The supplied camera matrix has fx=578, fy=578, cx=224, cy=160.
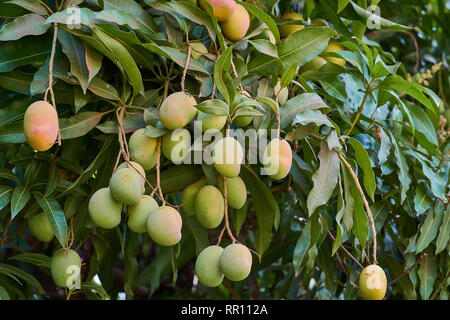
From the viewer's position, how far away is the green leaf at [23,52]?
0.73m

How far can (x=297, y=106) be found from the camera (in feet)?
2.36

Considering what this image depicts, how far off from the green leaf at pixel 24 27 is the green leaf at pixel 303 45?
31 centimetres

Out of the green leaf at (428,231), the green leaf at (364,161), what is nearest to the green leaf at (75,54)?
the green leaf at (364,161)

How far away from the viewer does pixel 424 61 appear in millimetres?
1551

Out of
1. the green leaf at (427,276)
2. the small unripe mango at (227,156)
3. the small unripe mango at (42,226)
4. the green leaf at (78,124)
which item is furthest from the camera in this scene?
the green leaf at (427,276)

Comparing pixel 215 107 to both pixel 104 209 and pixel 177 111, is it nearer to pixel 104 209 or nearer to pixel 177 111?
pixel 177 111

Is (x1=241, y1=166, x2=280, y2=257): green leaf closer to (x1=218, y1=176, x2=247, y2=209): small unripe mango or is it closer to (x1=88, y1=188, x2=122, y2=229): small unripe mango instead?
(x1=218, y1=176, x2=247, y2=209): small unripe mango

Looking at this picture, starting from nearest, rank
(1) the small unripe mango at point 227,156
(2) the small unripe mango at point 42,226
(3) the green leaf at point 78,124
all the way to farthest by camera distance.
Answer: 1. (1) the small unripe mango at point 227,156
2. (3) the green leaf at point 78,124
3. (2) the small unripe mango at point 42,226

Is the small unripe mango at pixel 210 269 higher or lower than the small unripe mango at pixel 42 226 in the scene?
higher

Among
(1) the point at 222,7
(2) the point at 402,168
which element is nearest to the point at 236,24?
(1) the point at 222,7

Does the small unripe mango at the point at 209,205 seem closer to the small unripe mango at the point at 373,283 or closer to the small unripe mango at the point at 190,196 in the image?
the small unripe mango at the point at 190,196

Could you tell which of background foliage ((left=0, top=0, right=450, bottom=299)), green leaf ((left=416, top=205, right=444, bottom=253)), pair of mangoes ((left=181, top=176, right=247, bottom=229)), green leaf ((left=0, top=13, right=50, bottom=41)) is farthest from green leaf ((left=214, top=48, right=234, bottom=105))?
green leaf ((left=416, top=205, right=444, bottom=253))
